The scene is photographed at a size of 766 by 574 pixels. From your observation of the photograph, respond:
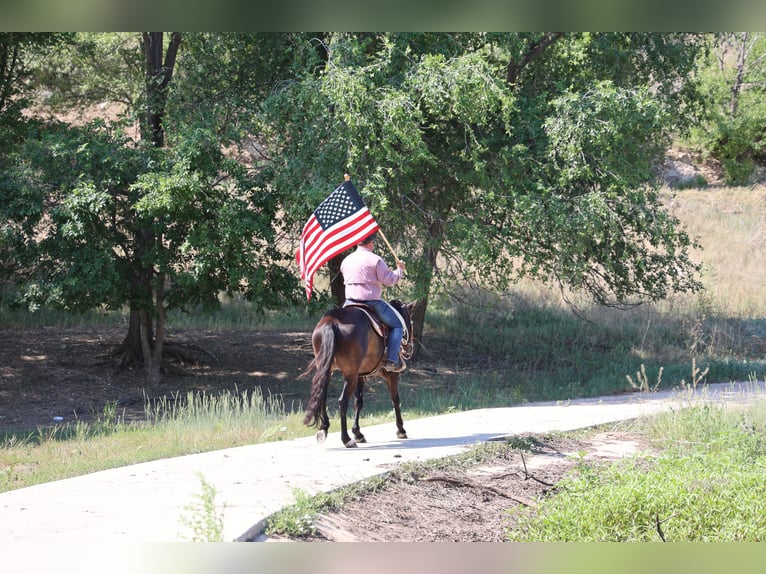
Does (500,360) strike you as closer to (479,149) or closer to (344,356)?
(479,149)

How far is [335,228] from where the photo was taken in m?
11.9

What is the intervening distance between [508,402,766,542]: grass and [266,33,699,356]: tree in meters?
7.17

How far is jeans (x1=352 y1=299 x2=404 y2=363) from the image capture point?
37.3 feet

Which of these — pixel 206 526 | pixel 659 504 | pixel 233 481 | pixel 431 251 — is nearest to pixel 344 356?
pixel 233 481

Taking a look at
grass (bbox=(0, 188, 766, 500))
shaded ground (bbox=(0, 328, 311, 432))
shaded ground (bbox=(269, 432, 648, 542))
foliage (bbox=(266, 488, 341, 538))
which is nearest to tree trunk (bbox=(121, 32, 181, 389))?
shaded ground (bbox=(0, 328, 311, 432))

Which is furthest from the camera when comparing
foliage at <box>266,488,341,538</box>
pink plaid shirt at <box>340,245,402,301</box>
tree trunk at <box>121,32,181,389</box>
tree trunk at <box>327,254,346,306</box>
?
tree trunk at <box>327,254,346,306</box>

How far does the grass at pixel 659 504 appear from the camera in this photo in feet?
25.6

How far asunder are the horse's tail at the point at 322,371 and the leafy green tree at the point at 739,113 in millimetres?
35500

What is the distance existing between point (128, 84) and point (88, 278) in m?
7.18

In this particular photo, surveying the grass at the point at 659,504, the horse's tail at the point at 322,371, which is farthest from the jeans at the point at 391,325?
the grass at the point at 659,504

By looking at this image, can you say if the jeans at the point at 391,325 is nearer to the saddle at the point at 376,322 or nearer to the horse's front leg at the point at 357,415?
the saddle at the point at 376,322

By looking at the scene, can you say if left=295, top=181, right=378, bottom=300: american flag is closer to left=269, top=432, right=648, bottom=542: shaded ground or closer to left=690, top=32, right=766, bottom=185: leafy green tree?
left=269, top=432, right=648, bottom=542: shaded ground

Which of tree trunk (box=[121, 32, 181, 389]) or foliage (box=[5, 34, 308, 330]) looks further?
tree trunk (box=[121, 32, 181, 389])
